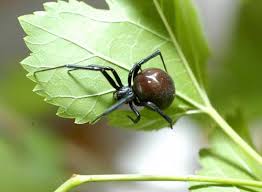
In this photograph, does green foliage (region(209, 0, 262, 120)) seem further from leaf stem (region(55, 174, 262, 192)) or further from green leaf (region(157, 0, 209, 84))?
leaf stem (region(55, 174, 262, 192))

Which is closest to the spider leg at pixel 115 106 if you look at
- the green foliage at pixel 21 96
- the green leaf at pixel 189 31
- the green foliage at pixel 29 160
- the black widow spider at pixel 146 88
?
the black widow spider at pixel 146 88

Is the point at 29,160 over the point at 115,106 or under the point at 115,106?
under

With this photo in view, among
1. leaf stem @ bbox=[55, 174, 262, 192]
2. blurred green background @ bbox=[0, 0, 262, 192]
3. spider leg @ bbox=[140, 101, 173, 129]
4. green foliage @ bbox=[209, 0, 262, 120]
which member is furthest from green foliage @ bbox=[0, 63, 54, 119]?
leaf stem @ bbox=[55, 174, 262, 192]

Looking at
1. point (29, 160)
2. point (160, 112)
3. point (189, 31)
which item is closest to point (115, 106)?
point (160, 112)

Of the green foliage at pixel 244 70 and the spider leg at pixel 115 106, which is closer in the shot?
the spider leg at pixel 115 106

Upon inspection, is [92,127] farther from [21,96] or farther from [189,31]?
[189,31]

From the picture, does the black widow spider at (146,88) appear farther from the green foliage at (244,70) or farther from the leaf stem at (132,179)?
the green foliage at (244,70)
